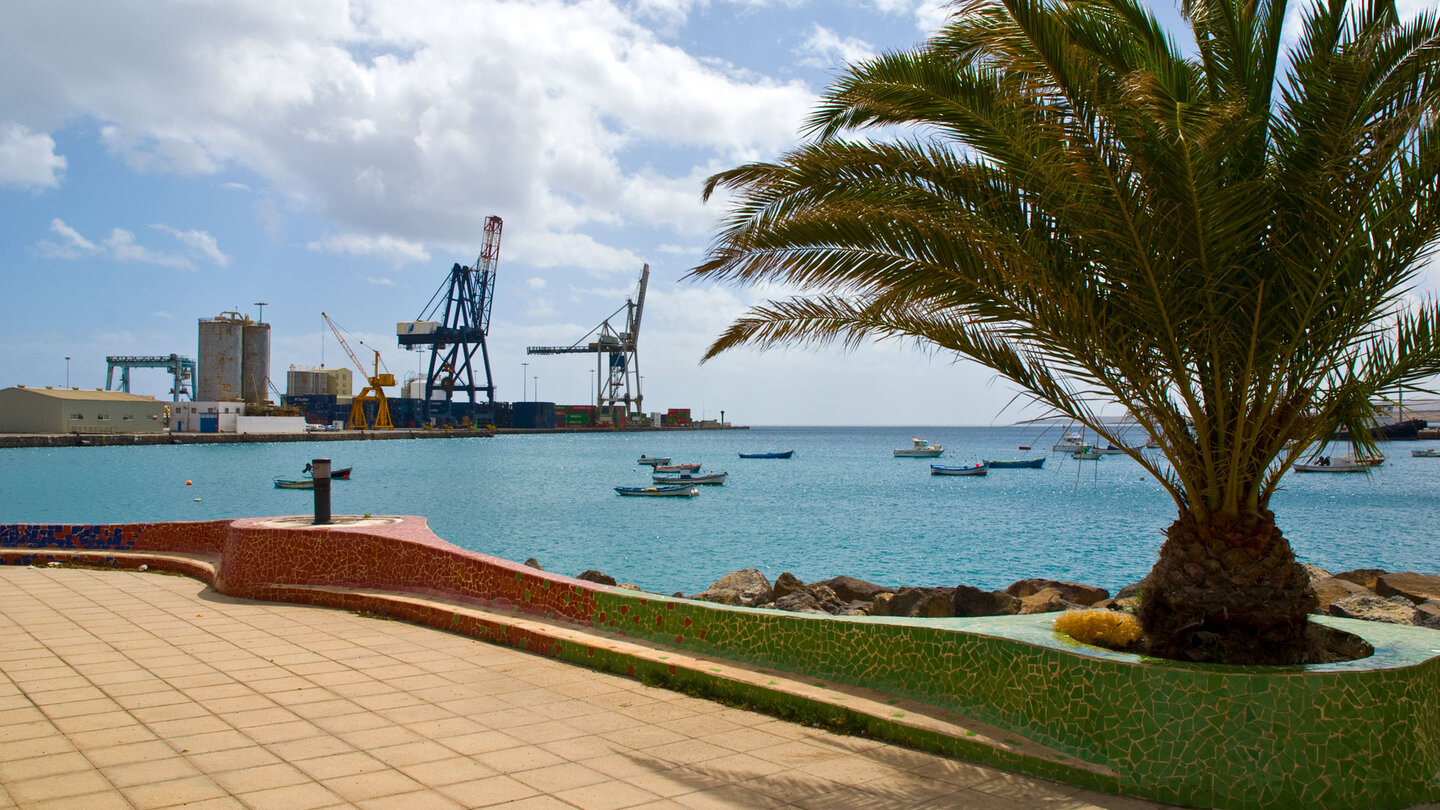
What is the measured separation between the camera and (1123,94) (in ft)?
12.5

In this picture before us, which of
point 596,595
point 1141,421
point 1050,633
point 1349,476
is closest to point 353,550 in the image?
point 596,595

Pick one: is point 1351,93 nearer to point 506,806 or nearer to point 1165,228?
point 1165,228

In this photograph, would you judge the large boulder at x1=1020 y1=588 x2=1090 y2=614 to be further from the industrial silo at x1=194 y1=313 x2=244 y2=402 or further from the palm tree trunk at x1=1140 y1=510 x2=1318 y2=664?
the industrial silo at x1=194 y1=313 x2=244 y2=402

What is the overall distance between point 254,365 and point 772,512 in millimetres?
73114

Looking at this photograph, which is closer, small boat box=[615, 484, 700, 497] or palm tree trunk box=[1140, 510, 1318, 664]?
palm tree trunk box=[1140, 510, 1318, 664]

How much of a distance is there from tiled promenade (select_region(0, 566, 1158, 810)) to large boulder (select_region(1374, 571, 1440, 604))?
9.93 metres

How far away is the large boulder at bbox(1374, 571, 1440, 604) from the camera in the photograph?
10.7 meters

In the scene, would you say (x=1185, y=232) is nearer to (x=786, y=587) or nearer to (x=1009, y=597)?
(x=1009, y=597)

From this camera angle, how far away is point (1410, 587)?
11.2 meters

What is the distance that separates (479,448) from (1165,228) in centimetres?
8130

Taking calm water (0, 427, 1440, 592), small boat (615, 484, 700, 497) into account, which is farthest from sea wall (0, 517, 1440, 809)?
small boat (615, 484, 700, 497)

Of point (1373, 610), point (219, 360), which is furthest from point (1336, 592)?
point (219, 360)

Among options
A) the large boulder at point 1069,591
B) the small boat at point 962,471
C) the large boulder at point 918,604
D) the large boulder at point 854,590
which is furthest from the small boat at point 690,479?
the large boulder at point 918,604

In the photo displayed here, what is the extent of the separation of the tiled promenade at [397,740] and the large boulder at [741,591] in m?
5.99
